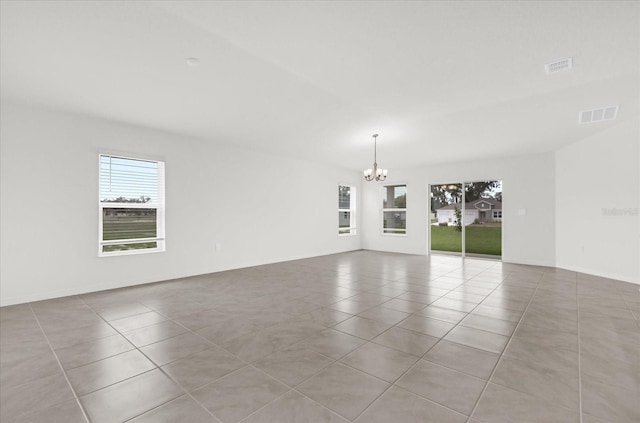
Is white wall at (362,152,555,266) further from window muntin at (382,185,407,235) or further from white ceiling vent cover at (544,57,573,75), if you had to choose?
white ceiling vent cover at (544,57,573,75)

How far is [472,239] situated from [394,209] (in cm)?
225

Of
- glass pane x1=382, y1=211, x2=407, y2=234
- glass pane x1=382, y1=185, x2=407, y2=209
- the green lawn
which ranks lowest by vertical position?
the green lawn

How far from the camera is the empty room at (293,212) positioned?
6.49 ft

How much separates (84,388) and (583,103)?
5921 mm

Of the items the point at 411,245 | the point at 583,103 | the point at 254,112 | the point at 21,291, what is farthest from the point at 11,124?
the point at 411,245

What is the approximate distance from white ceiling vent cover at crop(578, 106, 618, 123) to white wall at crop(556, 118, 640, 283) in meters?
0.71

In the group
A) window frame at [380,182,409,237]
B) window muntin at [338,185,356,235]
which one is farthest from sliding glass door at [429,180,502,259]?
window muntin at [338,185,356,235]

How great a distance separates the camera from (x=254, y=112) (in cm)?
423

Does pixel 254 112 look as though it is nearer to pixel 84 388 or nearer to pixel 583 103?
pixel 84 388

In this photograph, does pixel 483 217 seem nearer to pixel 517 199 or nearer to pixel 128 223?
pixel 517 199

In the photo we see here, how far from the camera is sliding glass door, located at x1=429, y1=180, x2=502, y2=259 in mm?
7531

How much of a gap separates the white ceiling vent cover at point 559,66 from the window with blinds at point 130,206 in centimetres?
546

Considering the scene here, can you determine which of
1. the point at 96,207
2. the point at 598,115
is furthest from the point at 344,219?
the point at 96,207

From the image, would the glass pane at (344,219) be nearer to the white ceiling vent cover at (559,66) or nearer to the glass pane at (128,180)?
the glass pane at (128,180)
